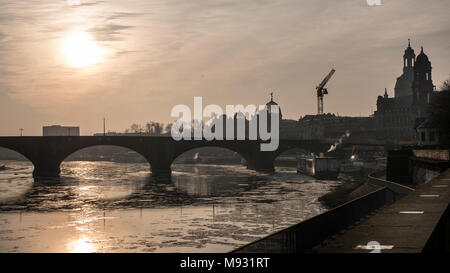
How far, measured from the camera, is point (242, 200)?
72000 mm

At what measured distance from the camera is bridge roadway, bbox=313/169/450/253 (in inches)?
647

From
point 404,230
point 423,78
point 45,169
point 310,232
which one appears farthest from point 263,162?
point 404,230

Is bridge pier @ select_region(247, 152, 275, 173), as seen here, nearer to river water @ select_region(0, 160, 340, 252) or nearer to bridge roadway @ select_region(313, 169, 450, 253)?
river water @ select_region(0, 160, 340, 252)

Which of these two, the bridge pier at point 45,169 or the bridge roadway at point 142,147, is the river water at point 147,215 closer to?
the bridge pier at point 45,169

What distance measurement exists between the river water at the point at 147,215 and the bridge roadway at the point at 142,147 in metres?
31.0

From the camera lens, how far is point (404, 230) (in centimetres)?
1891

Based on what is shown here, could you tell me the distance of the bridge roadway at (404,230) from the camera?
16.4 m

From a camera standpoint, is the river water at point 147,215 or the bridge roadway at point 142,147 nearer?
the river water at point 147,215

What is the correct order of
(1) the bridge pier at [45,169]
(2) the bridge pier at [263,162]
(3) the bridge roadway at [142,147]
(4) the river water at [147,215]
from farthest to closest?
(2) the bridge pier at [263,162], (3) the bridge roadway at [142,147], (1) the bridge pier at [45,169], (4) the river water at [147,215]

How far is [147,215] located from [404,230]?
1616 inches

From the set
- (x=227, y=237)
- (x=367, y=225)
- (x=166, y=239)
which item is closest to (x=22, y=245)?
(x=166, y=239)

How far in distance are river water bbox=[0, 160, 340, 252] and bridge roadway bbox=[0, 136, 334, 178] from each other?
31.0m

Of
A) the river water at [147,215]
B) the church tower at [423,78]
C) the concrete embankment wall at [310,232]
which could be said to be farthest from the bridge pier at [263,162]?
the concrete embankment wall at [310,232]
